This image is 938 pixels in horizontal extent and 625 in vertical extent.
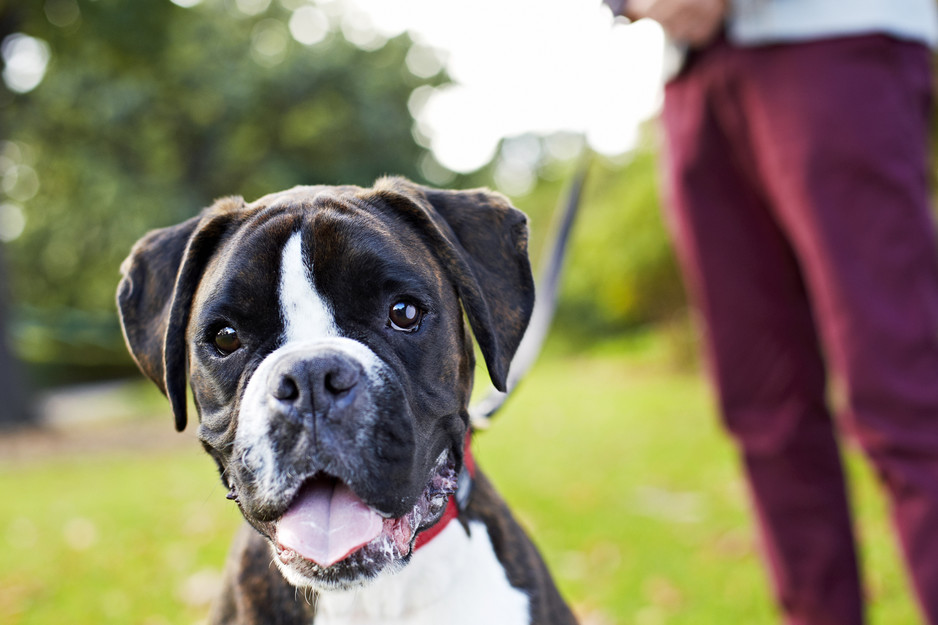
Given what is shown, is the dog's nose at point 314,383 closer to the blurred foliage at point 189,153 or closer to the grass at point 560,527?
the grass at point 560,527

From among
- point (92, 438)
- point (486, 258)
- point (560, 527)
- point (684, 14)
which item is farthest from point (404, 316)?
point (92, 438)

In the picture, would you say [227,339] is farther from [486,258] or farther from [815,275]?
[815,275]

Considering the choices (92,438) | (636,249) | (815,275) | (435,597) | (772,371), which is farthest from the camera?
(636,249)

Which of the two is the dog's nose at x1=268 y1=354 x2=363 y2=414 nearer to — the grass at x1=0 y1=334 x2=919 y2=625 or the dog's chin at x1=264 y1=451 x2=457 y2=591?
the dog's chin at x1=264 y1=451 x2=457 y2=591

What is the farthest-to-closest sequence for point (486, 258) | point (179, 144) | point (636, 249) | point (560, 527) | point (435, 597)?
point (179, 144), point (636, 249), point (560, 527), point (486, 258), point (435, 597)

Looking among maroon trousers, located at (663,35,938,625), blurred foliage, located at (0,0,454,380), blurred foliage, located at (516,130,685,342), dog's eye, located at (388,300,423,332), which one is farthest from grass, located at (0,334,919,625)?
blurred foliage, located at (0,0,454,380)

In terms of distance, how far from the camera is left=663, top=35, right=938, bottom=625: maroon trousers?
2.46 metres

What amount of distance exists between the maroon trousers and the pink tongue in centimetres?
168

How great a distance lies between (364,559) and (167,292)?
3.05 ft

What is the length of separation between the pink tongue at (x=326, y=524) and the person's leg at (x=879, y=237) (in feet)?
5.44

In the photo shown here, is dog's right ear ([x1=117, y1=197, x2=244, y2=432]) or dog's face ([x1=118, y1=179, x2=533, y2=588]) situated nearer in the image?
dog's face ([x1=118, y1=179, x2=533, y2=588])

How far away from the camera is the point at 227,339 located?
196 centimetres

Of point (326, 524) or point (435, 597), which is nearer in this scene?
point (326, 524)

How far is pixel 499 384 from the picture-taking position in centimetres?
213
